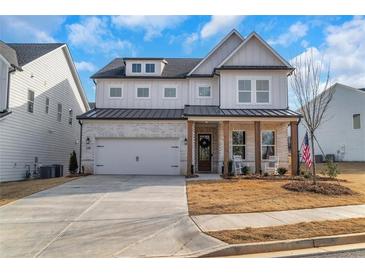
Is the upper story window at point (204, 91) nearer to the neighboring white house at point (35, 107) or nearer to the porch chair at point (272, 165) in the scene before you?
the porch chair at point (272, 165)

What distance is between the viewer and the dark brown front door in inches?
779

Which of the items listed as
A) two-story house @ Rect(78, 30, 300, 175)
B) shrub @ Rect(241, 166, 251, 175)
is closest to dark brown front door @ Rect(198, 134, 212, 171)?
two-story house @ Rect(78, 30, 300, 175)

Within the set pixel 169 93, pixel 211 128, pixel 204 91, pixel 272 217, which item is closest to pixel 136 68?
pixel 169 93

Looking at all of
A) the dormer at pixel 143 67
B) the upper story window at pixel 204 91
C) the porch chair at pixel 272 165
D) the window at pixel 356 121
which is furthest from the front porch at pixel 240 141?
the window at pixel 356 121

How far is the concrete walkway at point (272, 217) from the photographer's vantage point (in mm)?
7320

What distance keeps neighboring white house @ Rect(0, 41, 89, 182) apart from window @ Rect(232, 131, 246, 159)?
11.6 meters

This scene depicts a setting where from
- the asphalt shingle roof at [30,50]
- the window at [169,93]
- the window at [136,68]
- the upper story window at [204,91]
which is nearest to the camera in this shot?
the asphalt shingle roof at [30,50]

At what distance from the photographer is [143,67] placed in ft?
69.0

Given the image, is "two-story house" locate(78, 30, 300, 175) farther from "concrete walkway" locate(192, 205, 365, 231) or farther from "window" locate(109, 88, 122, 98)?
"concrete walkway" locate(192, 205, 365, 231)

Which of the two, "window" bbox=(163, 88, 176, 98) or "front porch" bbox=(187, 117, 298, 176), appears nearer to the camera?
"front porch" bbox=(187, 117, 298, 176)

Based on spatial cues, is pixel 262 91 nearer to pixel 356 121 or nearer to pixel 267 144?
pixel 267 144

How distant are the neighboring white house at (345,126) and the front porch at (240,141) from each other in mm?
11230

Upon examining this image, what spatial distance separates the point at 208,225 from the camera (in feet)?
24.0

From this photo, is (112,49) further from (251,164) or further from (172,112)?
(251,164)
